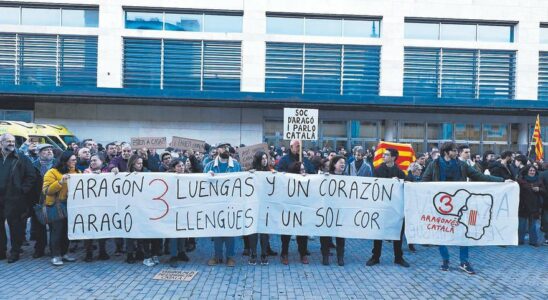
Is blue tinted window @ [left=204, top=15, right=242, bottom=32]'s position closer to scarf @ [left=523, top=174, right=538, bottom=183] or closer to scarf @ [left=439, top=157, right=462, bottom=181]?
scarf @ [left=523, top=174, right=538, bottom=183]

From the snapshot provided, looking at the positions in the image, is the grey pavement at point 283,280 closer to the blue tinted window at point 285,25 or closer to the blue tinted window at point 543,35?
the blue tinted window at point 285,25

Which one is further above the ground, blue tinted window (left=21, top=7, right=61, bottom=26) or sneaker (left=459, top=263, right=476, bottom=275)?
blue tinted window (left=21, top=7, right=61, bottom=26)

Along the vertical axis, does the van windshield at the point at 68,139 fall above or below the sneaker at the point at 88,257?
above

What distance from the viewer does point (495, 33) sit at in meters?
23.2

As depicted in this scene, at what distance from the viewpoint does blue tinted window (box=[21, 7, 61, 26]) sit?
2211 centimetres

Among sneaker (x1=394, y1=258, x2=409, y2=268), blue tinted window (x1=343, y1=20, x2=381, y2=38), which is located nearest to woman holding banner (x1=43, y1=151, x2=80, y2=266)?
sneaker (x1=394, y1=258, x2=409, y2=268)

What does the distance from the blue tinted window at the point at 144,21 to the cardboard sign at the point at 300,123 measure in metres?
15.5

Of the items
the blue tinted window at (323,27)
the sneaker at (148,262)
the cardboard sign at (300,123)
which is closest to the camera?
the sneaker at (148,262)

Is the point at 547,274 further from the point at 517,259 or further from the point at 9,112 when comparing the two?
the point at 9,112

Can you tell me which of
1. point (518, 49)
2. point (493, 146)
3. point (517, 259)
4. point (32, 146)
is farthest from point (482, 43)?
point (32, 146)

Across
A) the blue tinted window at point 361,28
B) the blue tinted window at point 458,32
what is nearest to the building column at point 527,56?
the blue tinted window at point 458,32

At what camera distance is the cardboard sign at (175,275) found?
609cm

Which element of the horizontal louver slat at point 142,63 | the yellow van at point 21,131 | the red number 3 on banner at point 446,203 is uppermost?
the horizontal louver slat at point 142,63

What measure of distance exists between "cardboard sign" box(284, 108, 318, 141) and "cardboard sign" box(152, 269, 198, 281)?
13.6 feet
